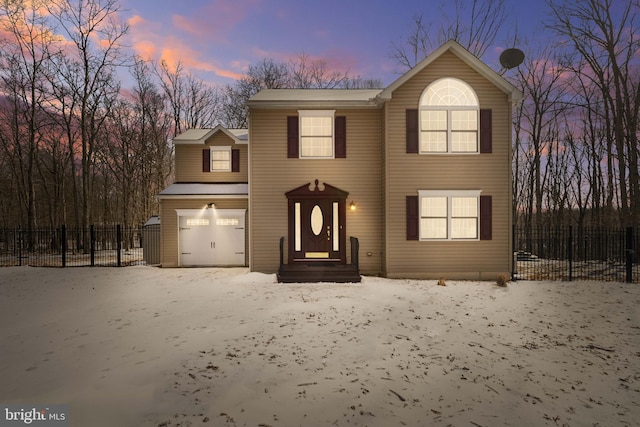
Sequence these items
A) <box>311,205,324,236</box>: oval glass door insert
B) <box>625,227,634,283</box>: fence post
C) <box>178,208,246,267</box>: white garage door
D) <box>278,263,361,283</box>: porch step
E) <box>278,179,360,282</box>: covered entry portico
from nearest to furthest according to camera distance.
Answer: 1. <box>278,263,361,283</box>: porch step
2. <box>625,227,634,283</box>: fence post
3. <box>278,179,360,282</box>: covered entry portico
4. <box>311,205,324,236</box>: oval glass door insert
5. <box>178,208,246,267</box>: white garage door

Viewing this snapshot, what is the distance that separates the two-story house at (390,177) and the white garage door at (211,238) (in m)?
2.81

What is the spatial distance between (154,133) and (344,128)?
2258 centimetres

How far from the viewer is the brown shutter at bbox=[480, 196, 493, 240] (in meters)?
11.6

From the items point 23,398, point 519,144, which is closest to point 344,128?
point 23,398

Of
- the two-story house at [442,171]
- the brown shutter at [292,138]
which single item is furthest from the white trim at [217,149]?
the brown shutter at [292,138]

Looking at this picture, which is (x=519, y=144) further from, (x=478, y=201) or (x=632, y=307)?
(x=632, y=307)

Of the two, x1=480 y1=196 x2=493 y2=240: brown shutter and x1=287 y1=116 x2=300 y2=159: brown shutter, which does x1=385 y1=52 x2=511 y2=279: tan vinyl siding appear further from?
x1=287 y1=116 x2=300 y2=159: brown shutter

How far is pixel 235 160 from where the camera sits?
53.3ft

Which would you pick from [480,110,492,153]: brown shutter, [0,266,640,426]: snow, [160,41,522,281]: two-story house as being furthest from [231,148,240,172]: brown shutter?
[480,110,492,153]: brown shutter

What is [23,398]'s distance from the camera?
409 centimetres

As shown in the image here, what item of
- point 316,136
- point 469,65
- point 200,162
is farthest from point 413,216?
point 200,162

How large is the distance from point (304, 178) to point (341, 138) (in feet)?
7.07

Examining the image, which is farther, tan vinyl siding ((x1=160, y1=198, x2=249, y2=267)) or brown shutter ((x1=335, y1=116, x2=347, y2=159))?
tan vinyl siding ((x1=160, y1=198, x2=249, y2=267))

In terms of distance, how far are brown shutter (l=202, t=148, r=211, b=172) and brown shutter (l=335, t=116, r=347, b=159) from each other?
755 cm
